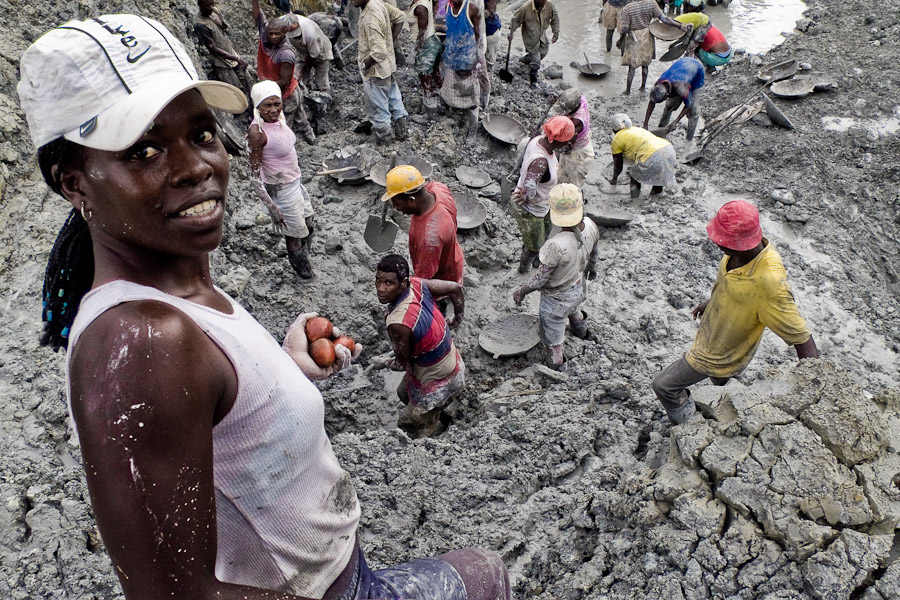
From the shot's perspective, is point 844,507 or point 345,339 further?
point 844,507

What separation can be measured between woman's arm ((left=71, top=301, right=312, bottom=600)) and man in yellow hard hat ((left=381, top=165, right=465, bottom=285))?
3.56 m

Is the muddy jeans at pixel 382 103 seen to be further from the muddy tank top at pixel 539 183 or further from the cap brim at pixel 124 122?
the cap brim at pixel 124 122

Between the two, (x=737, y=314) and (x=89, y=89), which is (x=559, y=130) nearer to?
(x=737, y=314)

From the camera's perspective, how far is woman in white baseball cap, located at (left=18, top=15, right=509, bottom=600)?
980 mm

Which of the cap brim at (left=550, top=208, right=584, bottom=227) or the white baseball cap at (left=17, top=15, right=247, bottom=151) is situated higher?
the white baseball cap at (left=17, top=15, right=247, bottom=151)

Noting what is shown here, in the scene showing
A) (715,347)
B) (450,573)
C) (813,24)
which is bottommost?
(813,24)

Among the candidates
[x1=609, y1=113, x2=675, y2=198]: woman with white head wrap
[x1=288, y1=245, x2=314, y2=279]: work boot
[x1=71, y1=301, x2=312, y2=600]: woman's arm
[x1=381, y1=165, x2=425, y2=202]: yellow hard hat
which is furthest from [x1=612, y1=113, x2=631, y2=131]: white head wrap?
[x1=71, y1=301, x2=312, y2=600]: woman's arm

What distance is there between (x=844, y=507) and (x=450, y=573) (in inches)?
67.9

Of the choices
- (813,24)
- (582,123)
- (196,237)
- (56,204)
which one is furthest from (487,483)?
(813,24)

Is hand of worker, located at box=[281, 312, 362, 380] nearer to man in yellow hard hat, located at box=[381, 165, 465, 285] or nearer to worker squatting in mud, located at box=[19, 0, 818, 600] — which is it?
worker squatting in mud, located at box=[19, 0, 818, 600]

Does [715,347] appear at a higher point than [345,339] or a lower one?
lower

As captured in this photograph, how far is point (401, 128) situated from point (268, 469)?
7.16 metres

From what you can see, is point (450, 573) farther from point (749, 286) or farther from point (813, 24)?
point (813, 24)

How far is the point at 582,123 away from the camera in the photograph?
663 centimetres
